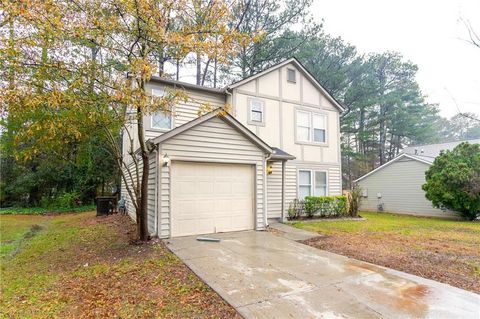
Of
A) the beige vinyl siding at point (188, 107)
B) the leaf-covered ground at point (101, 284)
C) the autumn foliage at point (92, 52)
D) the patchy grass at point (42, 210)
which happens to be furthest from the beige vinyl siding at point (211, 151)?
the patchy grass at point (42, 210)

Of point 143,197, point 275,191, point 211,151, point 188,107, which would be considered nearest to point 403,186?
point 275,191

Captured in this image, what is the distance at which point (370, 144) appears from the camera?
1134 inches

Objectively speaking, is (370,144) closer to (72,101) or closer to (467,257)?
(467,257)

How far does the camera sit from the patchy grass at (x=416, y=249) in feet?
16.1

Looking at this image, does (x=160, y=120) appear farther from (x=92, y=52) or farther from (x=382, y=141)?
(x=382, y=141)

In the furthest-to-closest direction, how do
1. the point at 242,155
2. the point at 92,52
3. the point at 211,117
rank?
the point at 242,155, the point at 211,117, the point at 92,52

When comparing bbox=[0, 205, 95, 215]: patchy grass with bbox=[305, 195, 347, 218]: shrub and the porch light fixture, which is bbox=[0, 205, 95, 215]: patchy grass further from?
bbox=[305, 195, 347, 218]: shrub

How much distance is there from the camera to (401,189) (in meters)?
17.2

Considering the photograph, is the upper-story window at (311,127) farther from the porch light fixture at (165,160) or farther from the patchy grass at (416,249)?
the porch light fixture at (165,160)

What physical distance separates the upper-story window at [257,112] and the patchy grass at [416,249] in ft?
15.3

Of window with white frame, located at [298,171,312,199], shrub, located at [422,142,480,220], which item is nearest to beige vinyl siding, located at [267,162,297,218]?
window with white frame, located at [298,171,312,199]

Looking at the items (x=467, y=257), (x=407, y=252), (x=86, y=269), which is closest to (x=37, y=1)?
(x=86, y=269)

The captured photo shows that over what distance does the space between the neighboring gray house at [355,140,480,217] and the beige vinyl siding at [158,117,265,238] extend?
1218 centimetres

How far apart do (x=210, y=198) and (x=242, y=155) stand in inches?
66.5
